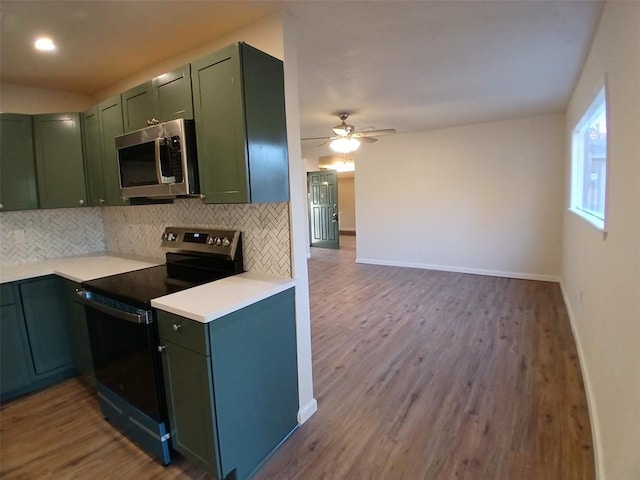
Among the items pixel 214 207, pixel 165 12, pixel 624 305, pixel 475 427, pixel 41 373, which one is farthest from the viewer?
pixel 41 373

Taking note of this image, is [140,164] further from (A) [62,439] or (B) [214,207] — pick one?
(A) [62,439]

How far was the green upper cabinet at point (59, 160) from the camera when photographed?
2.83m

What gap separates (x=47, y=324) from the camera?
264cm

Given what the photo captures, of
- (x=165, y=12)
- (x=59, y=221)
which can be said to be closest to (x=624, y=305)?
(x=165, y=12)

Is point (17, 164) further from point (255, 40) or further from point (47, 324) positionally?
point (255, 40)

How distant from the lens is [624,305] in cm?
150

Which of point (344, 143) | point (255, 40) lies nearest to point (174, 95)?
point (255, 40)

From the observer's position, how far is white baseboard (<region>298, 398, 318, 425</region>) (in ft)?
7.03

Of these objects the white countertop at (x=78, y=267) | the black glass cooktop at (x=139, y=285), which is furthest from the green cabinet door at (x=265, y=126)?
the white countertop at (x=78, y=267)

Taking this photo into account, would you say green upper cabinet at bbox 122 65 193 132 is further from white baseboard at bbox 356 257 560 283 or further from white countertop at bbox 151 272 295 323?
white baseboard at bbox 356 257 560 283

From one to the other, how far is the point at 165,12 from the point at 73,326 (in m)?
2.39

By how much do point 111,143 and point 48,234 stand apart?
1.29m

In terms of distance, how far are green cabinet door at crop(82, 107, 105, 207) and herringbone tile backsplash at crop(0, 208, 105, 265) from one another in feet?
1.85

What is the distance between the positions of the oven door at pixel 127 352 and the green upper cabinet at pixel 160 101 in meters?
1.19
